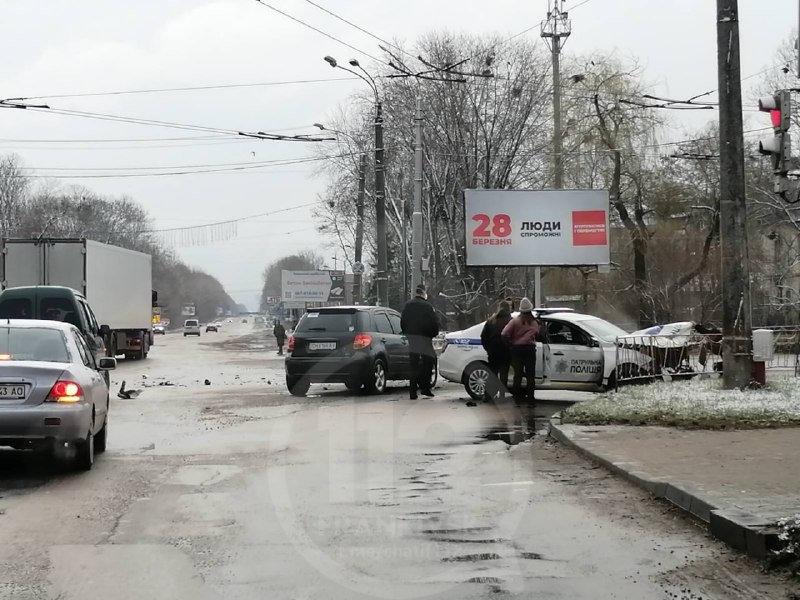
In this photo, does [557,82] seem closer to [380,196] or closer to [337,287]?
[380,196]

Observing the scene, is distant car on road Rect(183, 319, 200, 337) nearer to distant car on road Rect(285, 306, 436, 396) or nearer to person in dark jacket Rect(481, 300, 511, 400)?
distant car on road Rect(285, 306, 436, 396)

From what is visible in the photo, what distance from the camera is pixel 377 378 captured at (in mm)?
18641

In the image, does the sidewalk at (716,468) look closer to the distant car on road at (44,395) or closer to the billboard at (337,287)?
the distant car on road at (44,395)

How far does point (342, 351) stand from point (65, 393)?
9289 millimetres

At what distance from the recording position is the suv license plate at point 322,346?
1848 centimetres

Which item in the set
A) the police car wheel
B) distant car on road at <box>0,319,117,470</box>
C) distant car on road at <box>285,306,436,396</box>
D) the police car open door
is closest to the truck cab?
distant car on road at <box>285,306,436,396</box>

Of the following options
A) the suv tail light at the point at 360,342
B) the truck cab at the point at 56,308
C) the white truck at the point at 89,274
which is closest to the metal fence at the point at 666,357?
the suv tail light at the point at 360,342

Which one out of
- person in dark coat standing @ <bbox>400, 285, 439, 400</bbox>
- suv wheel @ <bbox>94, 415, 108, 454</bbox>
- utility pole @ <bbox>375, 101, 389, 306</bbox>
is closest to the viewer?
suv wheel @ <bbox>94, 415, 108, 454</bbox>

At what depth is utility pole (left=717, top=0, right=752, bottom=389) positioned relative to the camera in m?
15.0

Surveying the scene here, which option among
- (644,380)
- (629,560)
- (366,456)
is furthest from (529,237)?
(629,560)

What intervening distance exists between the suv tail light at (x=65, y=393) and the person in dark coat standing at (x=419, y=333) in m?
8.39

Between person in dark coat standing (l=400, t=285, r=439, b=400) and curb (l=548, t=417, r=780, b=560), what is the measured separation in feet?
27.0

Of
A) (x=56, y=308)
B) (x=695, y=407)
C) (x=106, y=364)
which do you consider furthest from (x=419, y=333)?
(x=56, y=308)

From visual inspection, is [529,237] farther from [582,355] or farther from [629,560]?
[629,560]
